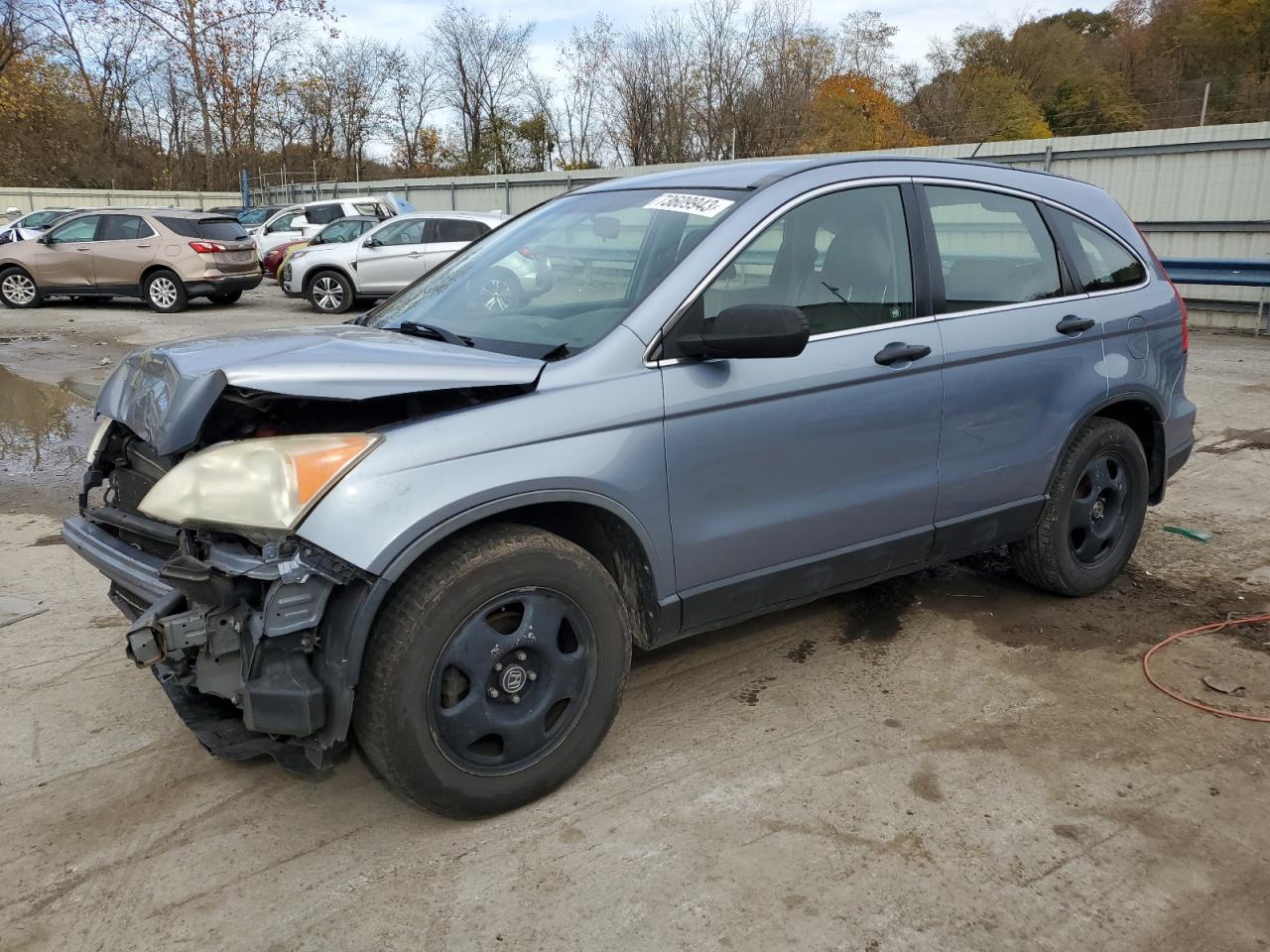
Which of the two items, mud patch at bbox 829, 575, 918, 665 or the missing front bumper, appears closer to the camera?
the missing front bumper

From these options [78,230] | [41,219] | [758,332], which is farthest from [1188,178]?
[41,219]

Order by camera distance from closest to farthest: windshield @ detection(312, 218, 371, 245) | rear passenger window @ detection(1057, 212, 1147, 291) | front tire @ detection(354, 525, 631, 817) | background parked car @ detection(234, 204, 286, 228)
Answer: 1. front tire @ detection(354, 525, 631, 817)
2. rear passenger window @ detection(1057, 212, 1147, 291)
3. windshield @ detection(312, 218, 371, 245)
4. background parked car @ detection(234, 204, 286, 228)

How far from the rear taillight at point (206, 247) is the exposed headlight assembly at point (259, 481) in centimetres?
1558

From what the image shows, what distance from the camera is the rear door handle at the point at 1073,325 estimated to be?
405 centimetres

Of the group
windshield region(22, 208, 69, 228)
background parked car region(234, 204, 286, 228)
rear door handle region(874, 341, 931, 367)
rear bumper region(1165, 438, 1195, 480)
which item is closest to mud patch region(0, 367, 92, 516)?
rear door handle region(874, 341, 931, 367)

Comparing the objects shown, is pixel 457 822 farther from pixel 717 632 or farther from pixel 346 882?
pixel 717 632

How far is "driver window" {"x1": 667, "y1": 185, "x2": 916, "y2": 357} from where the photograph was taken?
330cm

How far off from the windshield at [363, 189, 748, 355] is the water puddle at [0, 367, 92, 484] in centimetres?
434

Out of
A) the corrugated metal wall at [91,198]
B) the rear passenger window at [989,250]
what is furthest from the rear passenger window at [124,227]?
the corrugated metal wall at [91,198]

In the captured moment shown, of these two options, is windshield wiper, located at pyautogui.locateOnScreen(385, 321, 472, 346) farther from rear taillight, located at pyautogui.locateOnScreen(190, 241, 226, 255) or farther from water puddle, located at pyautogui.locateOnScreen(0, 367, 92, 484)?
rear taillight, located at pyautogui.locateOnScreen(190, 241, 226, 255)

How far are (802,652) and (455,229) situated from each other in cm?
1452

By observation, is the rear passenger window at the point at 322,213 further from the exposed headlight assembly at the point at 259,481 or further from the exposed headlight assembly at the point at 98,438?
the exposed headlight assembly at the point at 259,481

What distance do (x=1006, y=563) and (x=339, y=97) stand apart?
54597 mm

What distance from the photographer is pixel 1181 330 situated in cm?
462
